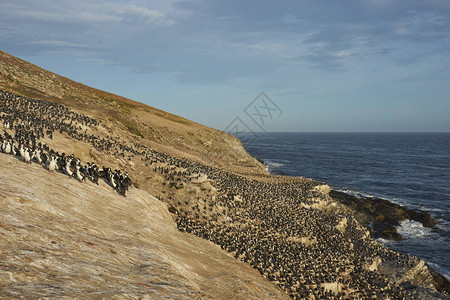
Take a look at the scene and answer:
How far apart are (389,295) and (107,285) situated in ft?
76.3

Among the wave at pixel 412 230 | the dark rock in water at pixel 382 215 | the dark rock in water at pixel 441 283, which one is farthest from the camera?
the dark rock in water at pixel 382 215

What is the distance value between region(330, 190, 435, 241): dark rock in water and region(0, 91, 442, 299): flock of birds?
10.5m

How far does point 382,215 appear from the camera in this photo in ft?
159

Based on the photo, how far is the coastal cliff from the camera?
31.9ft

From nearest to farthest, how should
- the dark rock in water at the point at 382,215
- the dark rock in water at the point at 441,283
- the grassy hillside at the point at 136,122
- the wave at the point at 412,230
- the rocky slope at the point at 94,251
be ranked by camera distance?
the rocky slope at the point at 94,251 < the dark rock in water at the point at 441,283 < the wave at the point at 412,230 < the dark rock in water at the point at 382,215 < the grassy hillside at the point at 136,122

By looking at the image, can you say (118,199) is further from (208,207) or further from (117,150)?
(117,150)

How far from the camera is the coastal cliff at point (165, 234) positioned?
9.72 m

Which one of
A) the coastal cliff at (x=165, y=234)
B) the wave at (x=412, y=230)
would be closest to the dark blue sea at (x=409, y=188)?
the wave at (x=412, y=230)

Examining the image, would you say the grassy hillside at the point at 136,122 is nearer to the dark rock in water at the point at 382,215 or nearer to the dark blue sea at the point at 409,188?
the dark blue sea at the point at 409,188

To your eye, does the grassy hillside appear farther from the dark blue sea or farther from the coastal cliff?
the coastal cliff

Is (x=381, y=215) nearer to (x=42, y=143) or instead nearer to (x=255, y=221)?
(x=255, y=221)

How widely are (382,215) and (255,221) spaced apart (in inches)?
1291

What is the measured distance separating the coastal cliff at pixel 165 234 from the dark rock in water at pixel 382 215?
9.76m

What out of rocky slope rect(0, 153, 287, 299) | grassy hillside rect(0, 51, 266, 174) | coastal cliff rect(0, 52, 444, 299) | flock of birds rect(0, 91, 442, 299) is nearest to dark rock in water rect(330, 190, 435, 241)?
coastal cliff rect(0, 52, 444, 299)
